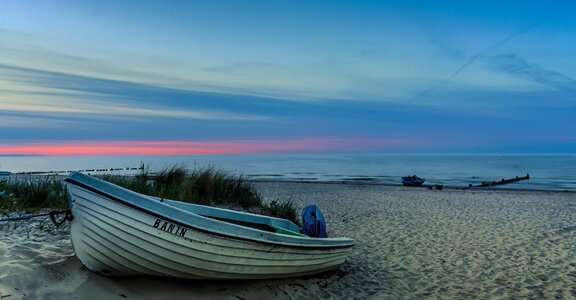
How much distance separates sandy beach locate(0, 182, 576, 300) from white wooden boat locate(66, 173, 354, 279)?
322 millimetres

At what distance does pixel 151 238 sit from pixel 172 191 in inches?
225

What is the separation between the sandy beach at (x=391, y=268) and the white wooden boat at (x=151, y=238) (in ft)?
1.06

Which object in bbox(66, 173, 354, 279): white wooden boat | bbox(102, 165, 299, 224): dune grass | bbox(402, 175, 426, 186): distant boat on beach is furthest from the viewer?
bbox(402, 175, 426, 186): distant boat on beach

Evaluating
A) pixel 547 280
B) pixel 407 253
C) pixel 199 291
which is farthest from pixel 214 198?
pixel 547 280

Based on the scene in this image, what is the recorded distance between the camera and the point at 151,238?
442 cm

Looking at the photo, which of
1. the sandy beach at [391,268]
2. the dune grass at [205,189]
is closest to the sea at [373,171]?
the dune grass at [205,189]

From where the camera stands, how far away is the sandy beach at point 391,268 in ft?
15.6

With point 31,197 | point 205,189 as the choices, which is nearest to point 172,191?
point 205,189

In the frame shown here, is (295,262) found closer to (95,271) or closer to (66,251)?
(95,271)

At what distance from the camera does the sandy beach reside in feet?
15.6

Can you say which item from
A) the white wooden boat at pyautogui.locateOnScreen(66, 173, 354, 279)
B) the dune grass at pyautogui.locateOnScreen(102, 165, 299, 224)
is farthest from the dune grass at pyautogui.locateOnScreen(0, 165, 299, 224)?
the white wooden boat at pyautogui.locateOnScreen(66, 173, 354, 279)

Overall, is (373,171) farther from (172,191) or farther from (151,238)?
(151,238)

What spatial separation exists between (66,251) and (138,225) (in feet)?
6.93

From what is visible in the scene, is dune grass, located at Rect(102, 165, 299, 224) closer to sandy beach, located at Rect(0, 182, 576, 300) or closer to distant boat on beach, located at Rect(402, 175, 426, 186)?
sandy beach, located at Rect(0, 182, 576, 300)
